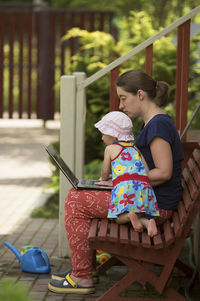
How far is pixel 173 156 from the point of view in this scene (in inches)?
161

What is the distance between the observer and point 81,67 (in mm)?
9203

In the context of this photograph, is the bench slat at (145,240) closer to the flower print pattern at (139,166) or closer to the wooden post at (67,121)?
the flower print pattern at (139,166)

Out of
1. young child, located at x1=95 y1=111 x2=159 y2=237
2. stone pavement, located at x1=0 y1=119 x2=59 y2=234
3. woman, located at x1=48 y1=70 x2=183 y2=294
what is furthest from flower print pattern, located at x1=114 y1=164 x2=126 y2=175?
stone pavement, located at x1=0 y1=119 x2=59 y2=234

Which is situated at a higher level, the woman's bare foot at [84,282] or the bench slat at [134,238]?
the bench slat at [134,238]

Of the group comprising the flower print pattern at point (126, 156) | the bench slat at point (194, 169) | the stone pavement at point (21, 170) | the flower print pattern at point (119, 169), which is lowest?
the stone pavement at point (21, 170)

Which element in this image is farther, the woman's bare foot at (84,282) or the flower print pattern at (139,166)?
the woman's bare foot at (84,282)

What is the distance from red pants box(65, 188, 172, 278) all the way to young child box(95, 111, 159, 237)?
13 centimetres

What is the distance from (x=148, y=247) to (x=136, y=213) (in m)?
0.33

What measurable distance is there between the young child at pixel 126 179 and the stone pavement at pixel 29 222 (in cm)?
61

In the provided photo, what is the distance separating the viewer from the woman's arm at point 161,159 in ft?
13.0

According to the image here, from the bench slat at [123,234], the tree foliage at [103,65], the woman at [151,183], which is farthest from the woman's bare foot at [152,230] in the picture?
the tree foliage at [103,65]

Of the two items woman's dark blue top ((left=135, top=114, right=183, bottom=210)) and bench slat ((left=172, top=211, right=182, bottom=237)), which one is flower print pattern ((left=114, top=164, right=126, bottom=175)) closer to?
woman's dark blue top ((left=135, top=114, right=183, bottom=210))

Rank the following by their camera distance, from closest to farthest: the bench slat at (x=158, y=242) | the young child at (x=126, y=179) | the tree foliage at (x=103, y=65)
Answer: the bench slat at (x=158, y=242)
the young child at (x=126, y=179)
the tree foliage at (x=103, y=65)

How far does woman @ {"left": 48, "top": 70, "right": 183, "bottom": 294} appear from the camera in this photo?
4102 mm
